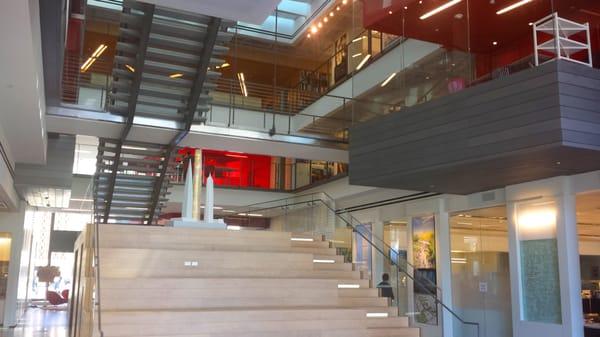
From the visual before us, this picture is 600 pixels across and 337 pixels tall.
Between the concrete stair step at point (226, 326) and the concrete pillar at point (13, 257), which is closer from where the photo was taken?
the concrete stair step at point (226, 326)

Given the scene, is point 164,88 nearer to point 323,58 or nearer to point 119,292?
point 119,292

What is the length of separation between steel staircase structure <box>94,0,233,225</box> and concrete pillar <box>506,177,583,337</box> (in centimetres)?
583

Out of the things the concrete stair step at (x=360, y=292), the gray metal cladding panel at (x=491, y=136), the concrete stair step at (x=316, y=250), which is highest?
the gray metal cladding panel at (x=491, y=136)

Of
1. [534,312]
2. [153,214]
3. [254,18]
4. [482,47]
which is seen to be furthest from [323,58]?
[254,18]

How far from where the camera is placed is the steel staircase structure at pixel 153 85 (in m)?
8.91

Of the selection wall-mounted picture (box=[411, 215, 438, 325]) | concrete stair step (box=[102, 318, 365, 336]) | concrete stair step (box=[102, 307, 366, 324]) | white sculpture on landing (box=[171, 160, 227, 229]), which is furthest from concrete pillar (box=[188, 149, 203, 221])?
wall-mounted picture (box=[411, 215, 438, 325])

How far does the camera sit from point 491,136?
25.0ft

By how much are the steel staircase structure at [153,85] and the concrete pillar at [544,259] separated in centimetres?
583

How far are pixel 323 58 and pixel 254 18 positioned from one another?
12861 millimetres

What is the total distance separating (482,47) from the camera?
865 centimetres

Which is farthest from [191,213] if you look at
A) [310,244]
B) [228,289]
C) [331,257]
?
[228,289]

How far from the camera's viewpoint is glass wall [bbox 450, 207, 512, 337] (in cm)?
1084

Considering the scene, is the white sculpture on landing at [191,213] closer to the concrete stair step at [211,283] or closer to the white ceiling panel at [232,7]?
the concrete stair step at [211,283]

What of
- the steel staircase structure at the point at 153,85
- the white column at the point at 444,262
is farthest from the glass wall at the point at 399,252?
the steel staircase structure at the point at 153,85
